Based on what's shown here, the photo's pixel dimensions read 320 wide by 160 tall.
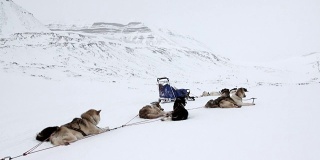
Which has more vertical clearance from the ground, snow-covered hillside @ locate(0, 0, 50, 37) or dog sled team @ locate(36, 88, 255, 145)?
snow-covered hillside @ locate(0, 0, 50, 37)

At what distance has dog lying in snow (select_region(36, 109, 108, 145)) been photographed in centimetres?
559

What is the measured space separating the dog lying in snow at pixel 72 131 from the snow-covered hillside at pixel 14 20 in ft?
105

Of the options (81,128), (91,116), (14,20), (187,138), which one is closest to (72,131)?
(81,128)

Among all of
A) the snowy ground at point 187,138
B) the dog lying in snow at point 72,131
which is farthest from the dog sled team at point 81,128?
the snowy ground at point 187,138

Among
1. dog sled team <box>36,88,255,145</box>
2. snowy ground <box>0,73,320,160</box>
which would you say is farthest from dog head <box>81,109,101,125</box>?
snowy ground <box>0,73,320,160</box>

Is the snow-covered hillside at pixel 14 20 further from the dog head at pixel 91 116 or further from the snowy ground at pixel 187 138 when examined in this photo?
the dog head at pixel 91 116

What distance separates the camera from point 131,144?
4.92 metres

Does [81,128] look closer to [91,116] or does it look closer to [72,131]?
[72,131]

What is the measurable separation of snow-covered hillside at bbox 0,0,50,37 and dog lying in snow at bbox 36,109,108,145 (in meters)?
32.0

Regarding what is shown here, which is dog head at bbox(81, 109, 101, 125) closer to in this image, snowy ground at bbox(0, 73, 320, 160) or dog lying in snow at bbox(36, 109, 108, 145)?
dog lying in snow at bbox(36, 109, 108, 145)

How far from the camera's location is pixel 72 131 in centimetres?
581

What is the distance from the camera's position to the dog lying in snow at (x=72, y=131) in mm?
5590

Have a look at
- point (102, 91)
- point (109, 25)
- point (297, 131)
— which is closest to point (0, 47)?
point (102, 91)

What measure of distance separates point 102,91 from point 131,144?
408 inches
